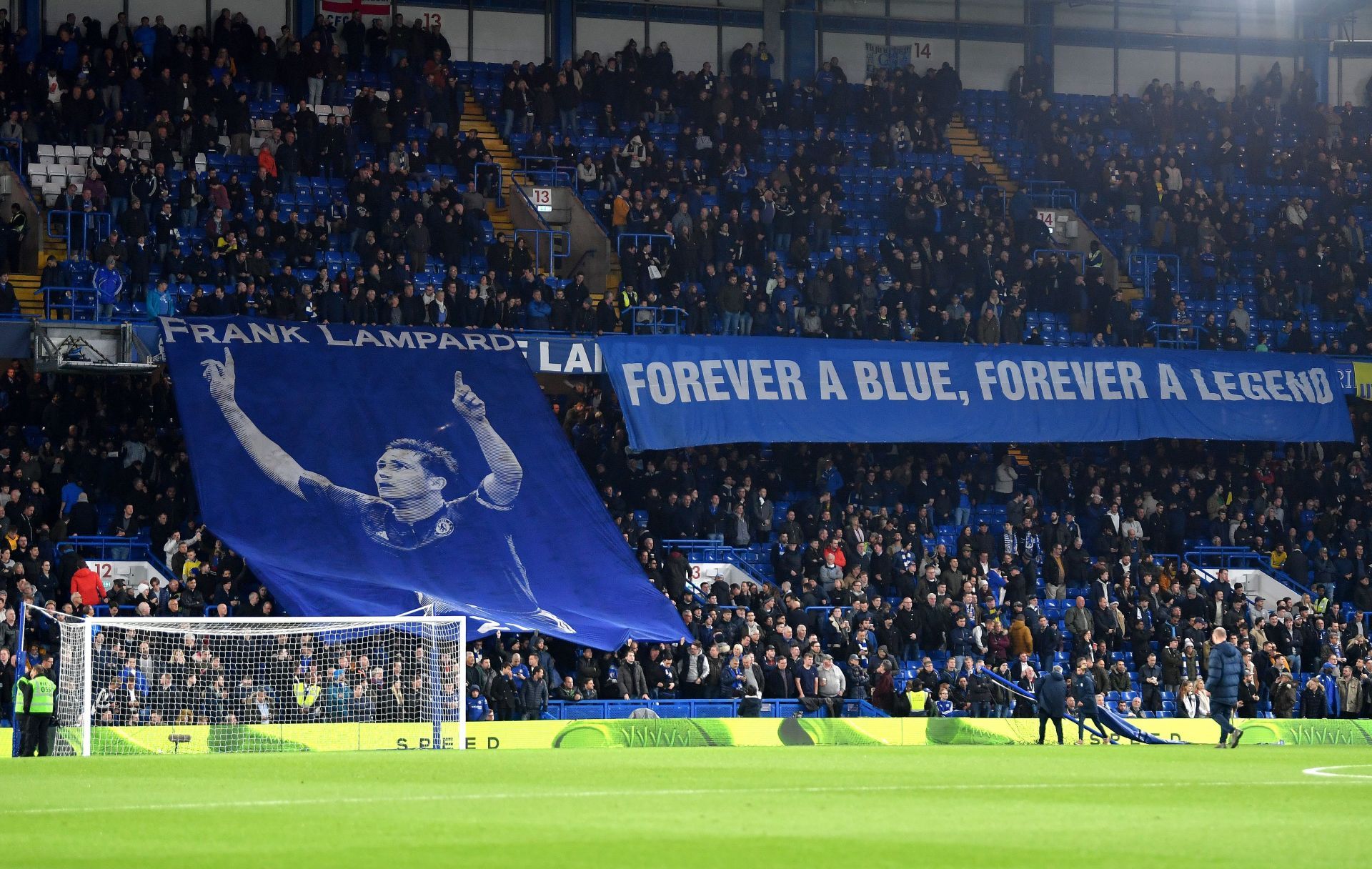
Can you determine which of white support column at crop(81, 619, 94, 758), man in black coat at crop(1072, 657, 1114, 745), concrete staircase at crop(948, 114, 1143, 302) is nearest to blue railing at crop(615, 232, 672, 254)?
concrete staircase at crop(948, 114, 1143, 302)

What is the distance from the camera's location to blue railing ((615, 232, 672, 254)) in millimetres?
36406

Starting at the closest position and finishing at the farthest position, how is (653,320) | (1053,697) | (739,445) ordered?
1. (1053,697)
2. (653,320)
3. (739,445)

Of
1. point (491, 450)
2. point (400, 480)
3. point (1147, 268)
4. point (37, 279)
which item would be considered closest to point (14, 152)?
point (37, 279)

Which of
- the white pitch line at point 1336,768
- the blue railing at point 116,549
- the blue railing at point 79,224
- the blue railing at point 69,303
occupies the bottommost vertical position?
the white pitch line at point 1336,768

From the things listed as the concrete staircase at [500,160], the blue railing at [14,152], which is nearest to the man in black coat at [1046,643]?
the concrete staircase at [500,160]

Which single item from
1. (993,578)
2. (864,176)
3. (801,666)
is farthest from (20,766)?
(864,176)

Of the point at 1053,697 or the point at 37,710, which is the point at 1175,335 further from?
the point at 37,710

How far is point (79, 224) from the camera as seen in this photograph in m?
33.6

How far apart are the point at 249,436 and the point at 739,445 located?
31.7 ft

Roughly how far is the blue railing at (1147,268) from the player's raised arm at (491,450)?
14720mm

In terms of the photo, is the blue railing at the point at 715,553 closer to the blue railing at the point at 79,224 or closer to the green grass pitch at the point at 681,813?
the blue railing at the point at 79,224

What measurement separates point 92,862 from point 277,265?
79.8 feet

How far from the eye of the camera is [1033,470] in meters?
38.4

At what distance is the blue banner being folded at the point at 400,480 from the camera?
28.7 meters
